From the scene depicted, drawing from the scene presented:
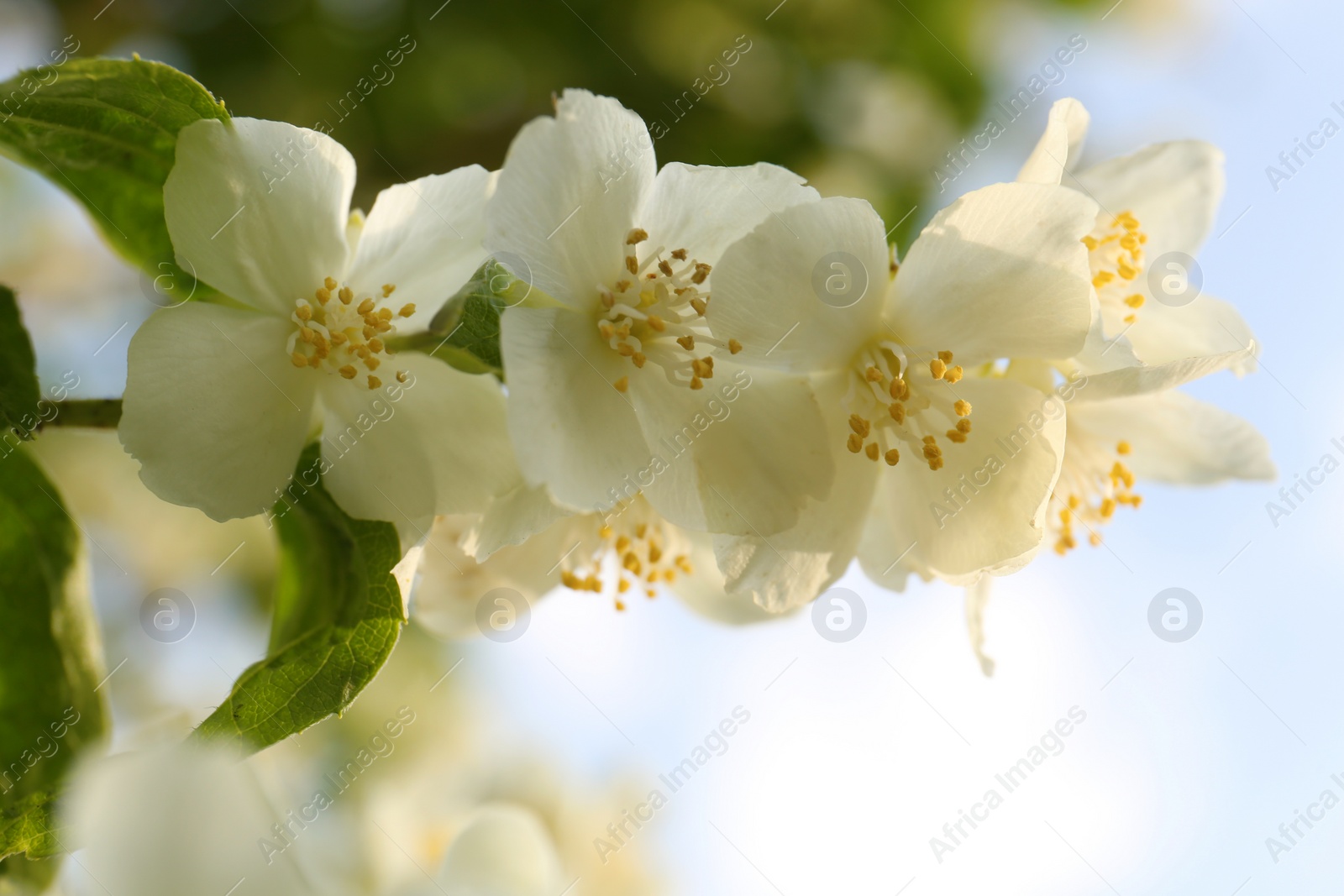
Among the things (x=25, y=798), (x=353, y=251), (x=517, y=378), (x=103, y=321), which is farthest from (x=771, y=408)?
(x=103, y=321)

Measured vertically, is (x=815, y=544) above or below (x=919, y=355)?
below

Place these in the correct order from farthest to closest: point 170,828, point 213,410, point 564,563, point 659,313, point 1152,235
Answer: point 1152,235
point 564,563
point 659,313
point 213,410
point 170,828

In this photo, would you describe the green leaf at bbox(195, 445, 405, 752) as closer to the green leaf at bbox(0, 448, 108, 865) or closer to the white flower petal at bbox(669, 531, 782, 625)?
the green leaf at bbox(0, 448, 108, 865)

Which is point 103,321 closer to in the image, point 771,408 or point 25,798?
point 25,798

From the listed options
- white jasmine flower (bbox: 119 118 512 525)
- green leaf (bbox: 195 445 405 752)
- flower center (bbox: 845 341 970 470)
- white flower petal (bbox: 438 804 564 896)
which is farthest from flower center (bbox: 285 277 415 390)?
white flower petal (bbox: 438 804 564 896)

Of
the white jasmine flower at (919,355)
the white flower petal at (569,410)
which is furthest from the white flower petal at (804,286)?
the white flower petal at (569,410)

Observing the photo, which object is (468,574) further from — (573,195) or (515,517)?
(573,195)

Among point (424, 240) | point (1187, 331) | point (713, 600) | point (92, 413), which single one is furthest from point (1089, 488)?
point (92, 413)
